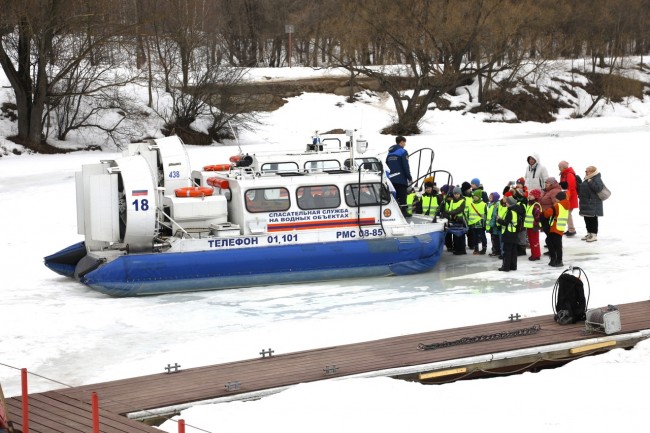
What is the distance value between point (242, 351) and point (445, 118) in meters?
33.3

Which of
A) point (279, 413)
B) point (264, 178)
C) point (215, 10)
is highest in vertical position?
point (215, 10)

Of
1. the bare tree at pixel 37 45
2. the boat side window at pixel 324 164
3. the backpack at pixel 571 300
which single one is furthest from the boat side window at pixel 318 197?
the bare tree at pixel 37 45

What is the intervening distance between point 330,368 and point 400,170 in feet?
22.9

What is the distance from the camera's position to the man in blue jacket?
15391mm

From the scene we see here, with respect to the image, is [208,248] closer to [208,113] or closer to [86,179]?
[86,179]

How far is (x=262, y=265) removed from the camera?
1341cm

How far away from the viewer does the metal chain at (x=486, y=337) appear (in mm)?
9692

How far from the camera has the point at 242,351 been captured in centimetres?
1023

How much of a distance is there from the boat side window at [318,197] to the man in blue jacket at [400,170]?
1584 mm

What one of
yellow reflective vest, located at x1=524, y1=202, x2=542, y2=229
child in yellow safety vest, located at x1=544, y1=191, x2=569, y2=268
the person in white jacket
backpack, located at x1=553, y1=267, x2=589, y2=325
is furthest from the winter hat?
backpack, located at x1=553, y1=267, x2=589, y2=325

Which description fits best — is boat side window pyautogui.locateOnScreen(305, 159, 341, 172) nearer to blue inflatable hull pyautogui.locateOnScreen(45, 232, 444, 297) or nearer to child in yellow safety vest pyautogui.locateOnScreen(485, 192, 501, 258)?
child in yellow safety vest pyautogui.locateOnScreen(485, 192, 501, 258)

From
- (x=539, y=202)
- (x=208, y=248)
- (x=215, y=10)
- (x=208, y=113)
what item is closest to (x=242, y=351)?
(x=208, y=248)

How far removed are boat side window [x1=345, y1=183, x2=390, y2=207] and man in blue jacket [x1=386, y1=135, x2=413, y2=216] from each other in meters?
1.10

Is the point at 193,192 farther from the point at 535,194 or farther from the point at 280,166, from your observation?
the point at 535,194
